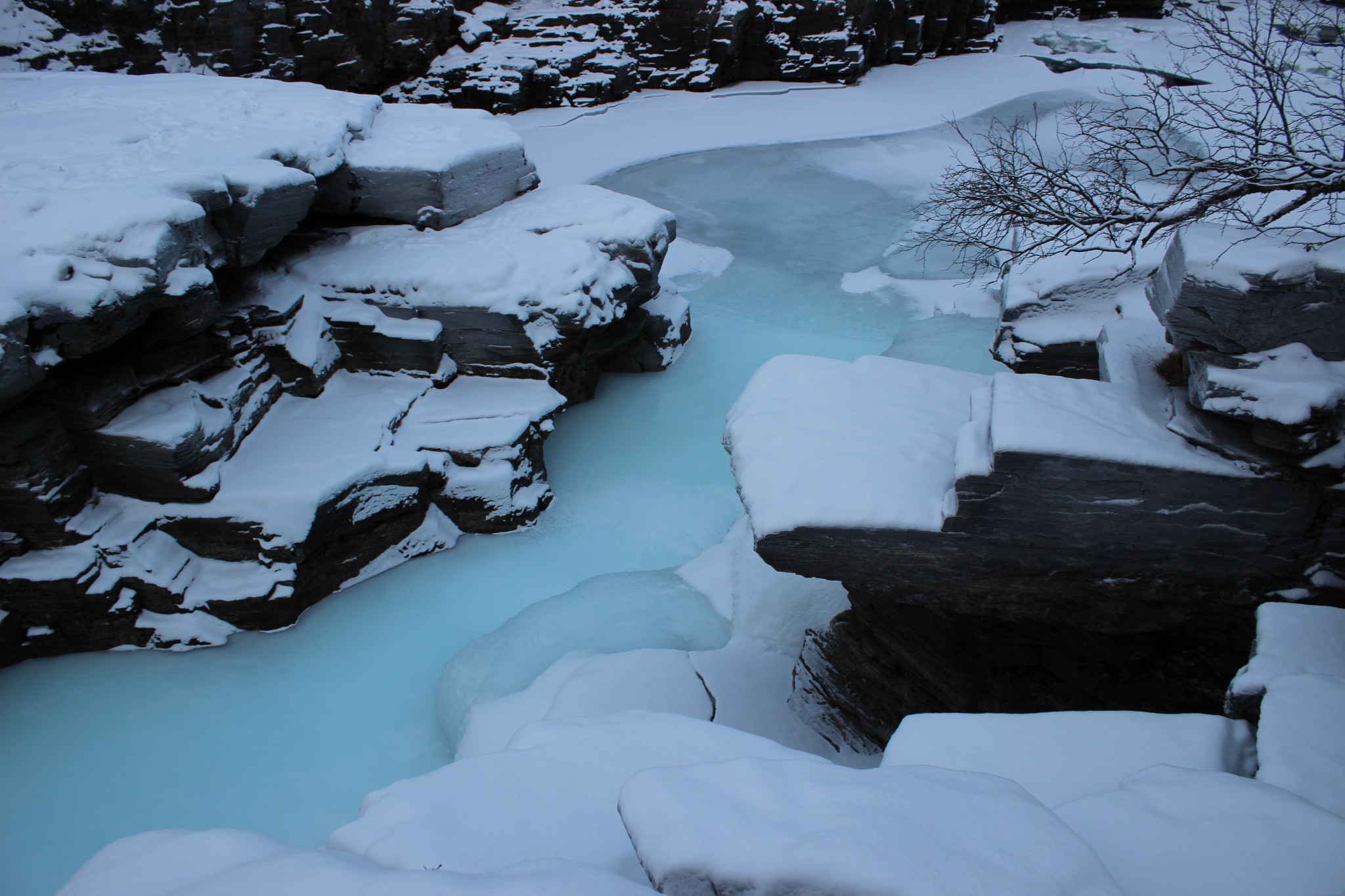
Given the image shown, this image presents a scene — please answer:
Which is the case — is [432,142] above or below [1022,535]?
above

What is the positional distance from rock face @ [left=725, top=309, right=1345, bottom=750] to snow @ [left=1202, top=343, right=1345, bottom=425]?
0.22 metres

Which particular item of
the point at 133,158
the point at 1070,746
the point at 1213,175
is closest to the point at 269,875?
the point at 1070,746

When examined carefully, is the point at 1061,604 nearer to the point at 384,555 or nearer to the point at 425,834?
the point at 425,834

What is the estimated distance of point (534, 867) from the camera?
1.44m

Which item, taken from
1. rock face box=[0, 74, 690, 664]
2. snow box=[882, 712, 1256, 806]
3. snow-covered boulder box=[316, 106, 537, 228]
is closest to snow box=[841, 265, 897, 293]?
rock face box=[0, 74, 690, 664]

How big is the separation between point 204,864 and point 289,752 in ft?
7.98

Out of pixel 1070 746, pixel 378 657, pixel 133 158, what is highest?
pixel 133 158

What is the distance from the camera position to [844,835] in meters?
1.40

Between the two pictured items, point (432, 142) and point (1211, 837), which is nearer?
point (1211, 837)

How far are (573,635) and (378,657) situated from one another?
1.15 metres

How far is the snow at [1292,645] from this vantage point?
7.53 feet

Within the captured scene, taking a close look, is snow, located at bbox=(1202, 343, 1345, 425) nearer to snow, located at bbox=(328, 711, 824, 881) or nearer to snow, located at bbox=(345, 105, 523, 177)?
snow, located at bbox=(328, 711, 824, 881)

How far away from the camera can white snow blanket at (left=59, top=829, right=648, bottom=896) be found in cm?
134

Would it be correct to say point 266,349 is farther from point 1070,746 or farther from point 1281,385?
point 1281,385
